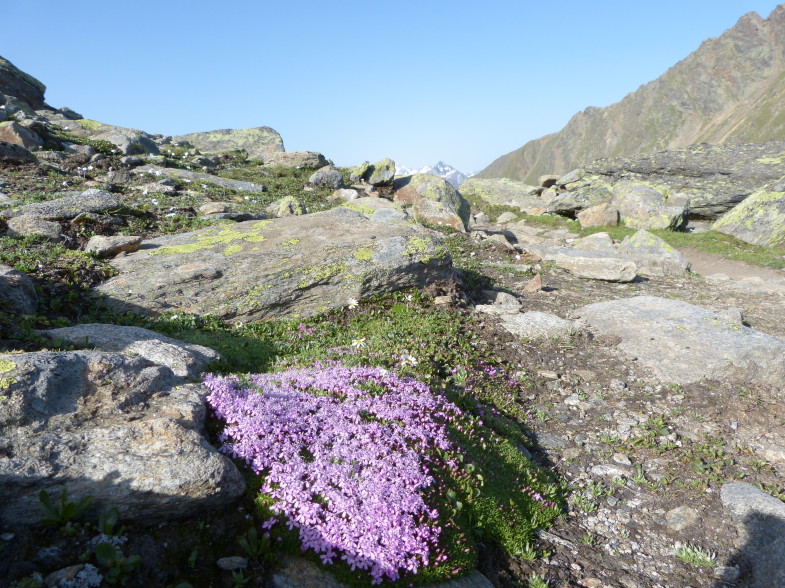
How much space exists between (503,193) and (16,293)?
140 feet

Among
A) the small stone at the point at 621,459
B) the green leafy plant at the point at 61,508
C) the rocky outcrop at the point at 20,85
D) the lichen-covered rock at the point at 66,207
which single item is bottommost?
the small stone at the point at 621,459

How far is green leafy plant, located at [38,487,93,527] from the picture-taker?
399 cm

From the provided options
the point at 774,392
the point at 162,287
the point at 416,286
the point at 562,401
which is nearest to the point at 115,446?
the point at 162,287

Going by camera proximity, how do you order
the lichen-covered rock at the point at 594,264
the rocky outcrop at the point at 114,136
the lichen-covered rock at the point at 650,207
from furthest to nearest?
the rocky outcrop at the point at 114,136, the lichen-covered rock at the point at 650,207, the lichen-covered rock at the point at 594,264

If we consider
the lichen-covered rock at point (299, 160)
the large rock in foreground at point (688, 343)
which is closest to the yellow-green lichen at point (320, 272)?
the large rock in foreground at point (688, 343)

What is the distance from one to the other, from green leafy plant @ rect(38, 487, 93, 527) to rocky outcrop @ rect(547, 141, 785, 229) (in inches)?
1334

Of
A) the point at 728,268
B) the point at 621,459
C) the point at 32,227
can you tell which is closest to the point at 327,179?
the point at 32,227

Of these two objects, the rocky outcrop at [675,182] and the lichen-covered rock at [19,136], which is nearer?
the lichen-covered rock at [19,136]

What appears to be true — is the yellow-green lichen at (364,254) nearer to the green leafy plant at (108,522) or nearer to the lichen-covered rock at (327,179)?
the green leafy plant at (108,522)

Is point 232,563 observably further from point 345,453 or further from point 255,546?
point 345,453

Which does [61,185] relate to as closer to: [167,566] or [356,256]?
[356,256]

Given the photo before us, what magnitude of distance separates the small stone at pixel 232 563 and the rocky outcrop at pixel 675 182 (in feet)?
108

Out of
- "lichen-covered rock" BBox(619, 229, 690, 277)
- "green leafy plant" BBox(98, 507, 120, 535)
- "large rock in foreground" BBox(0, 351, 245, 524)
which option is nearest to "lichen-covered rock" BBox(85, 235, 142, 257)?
"large rock in foreground" BBox(0, 351, 245, 524)

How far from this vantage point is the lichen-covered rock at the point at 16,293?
8.59 meters
